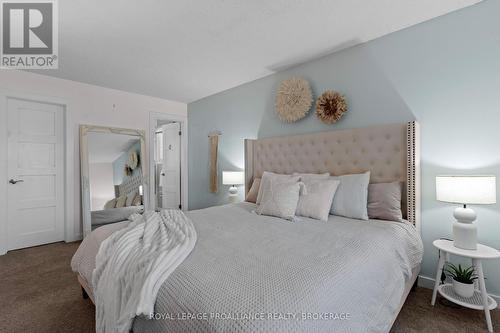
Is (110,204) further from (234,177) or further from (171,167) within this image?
(234,177)

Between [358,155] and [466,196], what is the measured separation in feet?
3.04

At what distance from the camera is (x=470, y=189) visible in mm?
1639

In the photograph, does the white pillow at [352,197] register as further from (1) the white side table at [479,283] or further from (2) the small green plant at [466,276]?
(2) the small green plant at [466,276]

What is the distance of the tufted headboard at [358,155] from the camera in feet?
6.79

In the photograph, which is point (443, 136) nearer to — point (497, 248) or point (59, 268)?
point (497, 248)

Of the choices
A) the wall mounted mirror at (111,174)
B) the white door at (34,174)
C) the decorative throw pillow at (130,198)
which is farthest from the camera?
the decorative throw pillow at (130,198)

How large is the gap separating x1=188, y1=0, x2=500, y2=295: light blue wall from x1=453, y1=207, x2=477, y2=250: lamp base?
29 centimetres

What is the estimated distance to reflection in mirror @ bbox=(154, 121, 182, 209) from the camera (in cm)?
489

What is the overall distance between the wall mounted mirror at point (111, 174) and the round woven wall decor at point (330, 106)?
313 centimetres

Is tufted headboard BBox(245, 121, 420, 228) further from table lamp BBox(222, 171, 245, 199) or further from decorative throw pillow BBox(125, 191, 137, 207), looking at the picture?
decorative throw pillow BBox(125, 191, 137, 207)

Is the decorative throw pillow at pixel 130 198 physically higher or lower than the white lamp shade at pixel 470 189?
lower

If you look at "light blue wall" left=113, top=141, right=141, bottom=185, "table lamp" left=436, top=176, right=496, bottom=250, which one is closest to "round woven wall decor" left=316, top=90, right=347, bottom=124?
"table lamp" left=436, top=176, right=496, bottom=250

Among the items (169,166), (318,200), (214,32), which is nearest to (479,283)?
(318,200)

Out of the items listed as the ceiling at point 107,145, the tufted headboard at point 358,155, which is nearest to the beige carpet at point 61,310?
the tufted headboard at point 358,155
